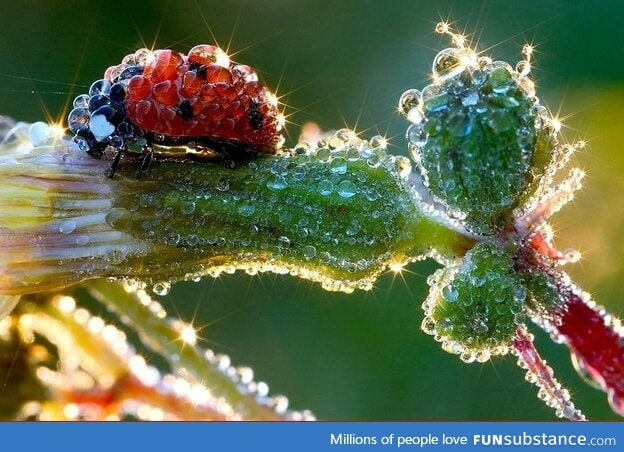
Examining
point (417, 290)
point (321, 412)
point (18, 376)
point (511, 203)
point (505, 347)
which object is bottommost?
point (505, 347)

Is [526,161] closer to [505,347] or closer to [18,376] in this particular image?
[505,347]

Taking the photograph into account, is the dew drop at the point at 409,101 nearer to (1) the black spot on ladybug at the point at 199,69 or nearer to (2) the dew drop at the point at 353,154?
(2) the dew drop at the point at 353,154

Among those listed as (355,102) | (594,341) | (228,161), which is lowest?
(594,341)

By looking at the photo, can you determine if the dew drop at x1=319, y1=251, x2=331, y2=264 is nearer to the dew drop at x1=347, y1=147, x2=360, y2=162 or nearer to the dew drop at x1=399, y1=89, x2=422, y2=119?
the dew drop at x1=347, y1=147, x2=360, y2=162

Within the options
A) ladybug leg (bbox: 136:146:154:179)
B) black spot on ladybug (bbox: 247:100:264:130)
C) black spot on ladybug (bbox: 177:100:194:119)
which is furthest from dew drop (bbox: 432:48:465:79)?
ladybug leg (bbox: 136:146:154:179)

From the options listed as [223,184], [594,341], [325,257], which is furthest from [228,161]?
[594,341]

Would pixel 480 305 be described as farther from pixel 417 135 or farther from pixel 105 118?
pixel 105 118

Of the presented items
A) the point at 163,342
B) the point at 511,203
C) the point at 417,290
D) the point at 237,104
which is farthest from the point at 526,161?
the point at 417,290
